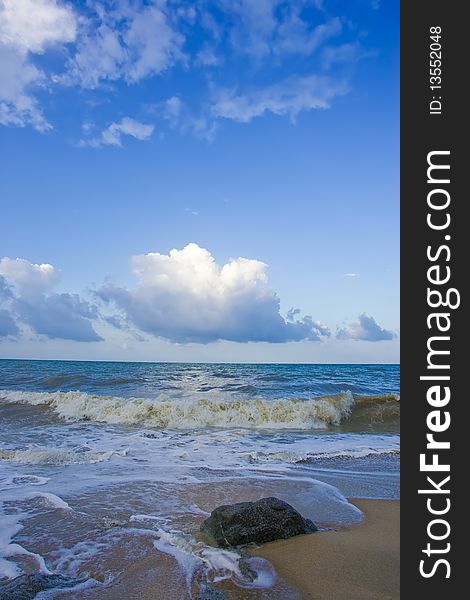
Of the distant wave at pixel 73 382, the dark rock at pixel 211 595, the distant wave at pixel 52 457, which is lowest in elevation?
the distant wave at pixel 73 382

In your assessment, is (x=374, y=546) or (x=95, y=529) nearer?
(x=374, y=546)

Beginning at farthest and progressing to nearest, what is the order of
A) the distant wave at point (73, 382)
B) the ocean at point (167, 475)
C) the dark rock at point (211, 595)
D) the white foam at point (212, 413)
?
the distant wave at point (73, 382) → the white foam at point (212, 413) → the ocean at point (167, 475) → the dark rock at point (211, 595)

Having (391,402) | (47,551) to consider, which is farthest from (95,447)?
(391,402)

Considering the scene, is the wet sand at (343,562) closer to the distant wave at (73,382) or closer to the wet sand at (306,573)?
the wet sand at (306,573)

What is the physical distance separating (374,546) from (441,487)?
3.07 m

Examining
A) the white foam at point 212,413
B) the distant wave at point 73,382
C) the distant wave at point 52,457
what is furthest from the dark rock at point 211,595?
the distant wave at point 73,382

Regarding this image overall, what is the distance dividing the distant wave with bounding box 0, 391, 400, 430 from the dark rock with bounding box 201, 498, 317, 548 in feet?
32.6

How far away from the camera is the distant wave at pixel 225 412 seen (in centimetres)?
1512

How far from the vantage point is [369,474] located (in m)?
7.83

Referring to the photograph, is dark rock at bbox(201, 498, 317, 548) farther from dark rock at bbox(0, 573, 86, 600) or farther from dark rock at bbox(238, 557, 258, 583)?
dark rock at bbox(0, 573, 86, 600)

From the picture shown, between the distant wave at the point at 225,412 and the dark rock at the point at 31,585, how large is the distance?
1083 cm

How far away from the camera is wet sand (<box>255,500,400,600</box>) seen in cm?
343

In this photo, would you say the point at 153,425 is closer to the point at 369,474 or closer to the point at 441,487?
the point at 369,474

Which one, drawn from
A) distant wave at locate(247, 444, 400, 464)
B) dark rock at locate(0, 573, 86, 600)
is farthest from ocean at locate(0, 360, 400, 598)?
dark rock at locate(0, 573, 86, 600)
